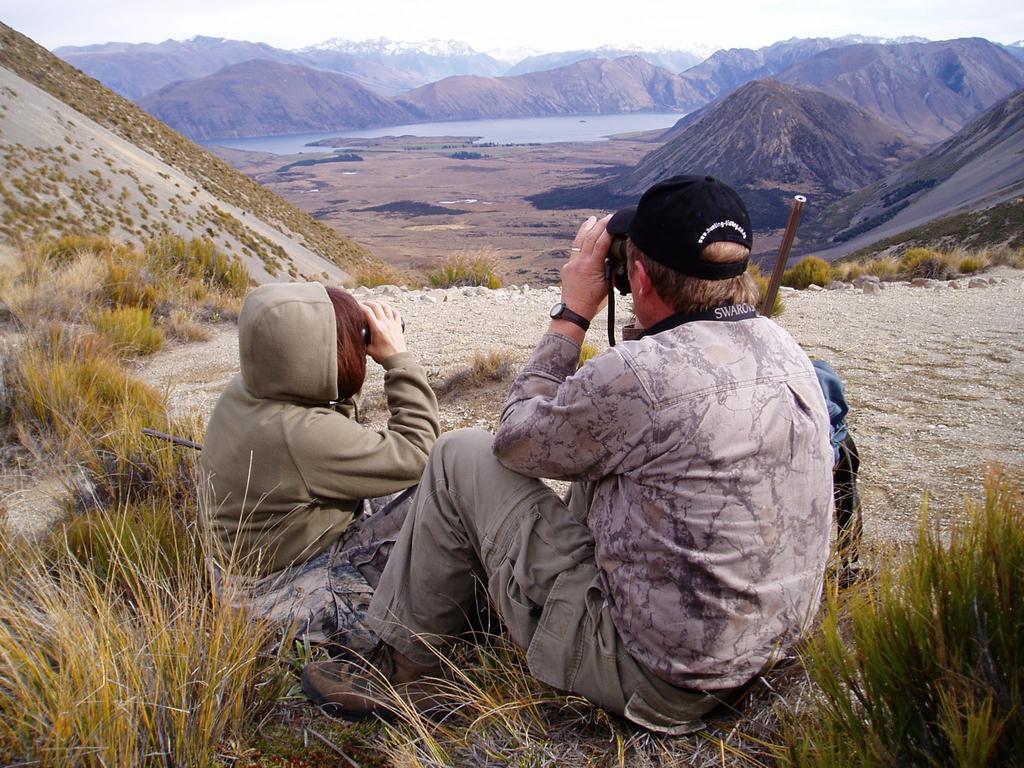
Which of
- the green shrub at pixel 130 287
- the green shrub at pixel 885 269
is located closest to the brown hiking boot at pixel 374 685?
the green shrub at pixel 130 287

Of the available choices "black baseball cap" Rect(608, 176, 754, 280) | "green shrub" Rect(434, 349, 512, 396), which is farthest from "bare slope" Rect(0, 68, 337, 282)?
"black baseball cap" Rect(608, 176, 754, 280)

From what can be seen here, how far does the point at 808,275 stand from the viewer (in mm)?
8805

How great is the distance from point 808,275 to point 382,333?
7.77 meters

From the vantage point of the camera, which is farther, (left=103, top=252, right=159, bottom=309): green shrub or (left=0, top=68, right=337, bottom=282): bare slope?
(left=0, top=68, right=337, bottom=282): bare slope

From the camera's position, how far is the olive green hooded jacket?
1857 millimetres

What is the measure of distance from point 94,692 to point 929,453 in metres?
3.38

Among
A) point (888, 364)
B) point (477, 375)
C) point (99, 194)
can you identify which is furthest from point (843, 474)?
point (99, 194)

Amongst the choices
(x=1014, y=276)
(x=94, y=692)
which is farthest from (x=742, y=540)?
(x=1014, y=276)

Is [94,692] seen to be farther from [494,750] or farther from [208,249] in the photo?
[208,249]

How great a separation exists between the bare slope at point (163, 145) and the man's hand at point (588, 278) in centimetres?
2313

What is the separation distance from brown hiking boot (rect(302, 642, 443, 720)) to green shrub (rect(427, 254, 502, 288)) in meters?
7.45

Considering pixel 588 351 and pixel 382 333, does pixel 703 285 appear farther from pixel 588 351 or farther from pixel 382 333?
pixel 588 351

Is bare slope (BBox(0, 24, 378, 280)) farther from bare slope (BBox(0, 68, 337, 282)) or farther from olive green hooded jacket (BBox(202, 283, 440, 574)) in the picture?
olive green hooded jacket (BBox(202, 283, 440, 574))

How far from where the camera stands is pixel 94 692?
1368 millimetres
